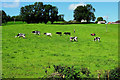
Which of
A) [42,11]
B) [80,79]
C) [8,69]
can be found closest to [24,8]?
[42,11]

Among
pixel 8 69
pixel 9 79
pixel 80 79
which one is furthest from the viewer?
pixel 8 69

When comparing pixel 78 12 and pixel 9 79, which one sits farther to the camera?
pixel 78 12

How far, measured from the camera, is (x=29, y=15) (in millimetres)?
57375

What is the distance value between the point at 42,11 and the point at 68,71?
49622 millimetres

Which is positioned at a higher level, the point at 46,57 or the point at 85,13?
the point at 85,13

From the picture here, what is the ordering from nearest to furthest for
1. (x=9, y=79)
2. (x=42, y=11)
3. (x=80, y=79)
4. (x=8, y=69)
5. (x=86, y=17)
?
(x=80, y=79) → (x=9, y=79) → (x=8, y=69) → (x=42, y=11) → (x=86, y=17)

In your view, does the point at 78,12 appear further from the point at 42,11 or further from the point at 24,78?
the point at 24,78

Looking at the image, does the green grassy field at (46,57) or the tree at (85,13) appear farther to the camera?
the tree at (85,13)

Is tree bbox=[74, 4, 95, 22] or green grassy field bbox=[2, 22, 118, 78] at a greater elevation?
tree bbox=[74, 4, 95, 22]

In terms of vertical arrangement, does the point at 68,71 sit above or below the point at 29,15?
below

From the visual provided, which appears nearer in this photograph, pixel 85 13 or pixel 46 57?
pixel 46 57

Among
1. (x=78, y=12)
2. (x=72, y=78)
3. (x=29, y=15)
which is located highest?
(x=78, y=12)

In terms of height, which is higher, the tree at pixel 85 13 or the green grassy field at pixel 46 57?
the tree at pixel 85 13

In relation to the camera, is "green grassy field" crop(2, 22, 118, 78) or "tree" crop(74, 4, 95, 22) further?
"tree" crop(74, 4, 95, 22)
